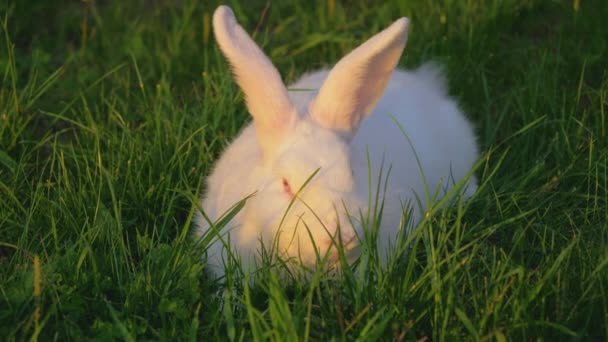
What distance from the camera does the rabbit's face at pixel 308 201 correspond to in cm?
310

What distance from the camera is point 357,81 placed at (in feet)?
11.1

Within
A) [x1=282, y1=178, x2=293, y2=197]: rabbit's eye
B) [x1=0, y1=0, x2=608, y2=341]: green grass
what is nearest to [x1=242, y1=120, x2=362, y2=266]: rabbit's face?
[x1=282, y1=178, x2=293, y2=197]: rabbit's eye

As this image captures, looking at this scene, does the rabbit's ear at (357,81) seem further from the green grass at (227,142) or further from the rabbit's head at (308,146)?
the green grass at (227,142)

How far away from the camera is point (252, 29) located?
18.6ft

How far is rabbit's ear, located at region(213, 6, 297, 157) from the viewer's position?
11.3ft

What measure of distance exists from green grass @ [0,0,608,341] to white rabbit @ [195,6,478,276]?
0.16m

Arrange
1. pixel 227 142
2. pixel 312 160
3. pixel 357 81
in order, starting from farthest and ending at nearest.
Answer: pixel 227 142 → pixel 357 81 → pixel 312 160

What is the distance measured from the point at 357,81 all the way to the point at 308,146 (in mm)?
308

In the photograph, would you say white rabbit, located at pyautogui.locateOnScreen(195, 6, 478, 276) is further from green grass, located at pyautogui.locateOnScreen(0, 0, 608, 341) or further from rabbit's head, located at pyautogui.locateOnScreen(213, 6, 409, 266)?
green grass, located at pyautogui.locateOnScreen(0, 0, 608, 341)

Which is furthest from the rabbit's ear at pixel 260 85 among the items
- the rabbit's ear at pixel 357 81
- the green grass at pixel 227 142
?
the green grass at pixel 227 142

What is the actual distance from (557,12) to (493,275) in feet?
9.69

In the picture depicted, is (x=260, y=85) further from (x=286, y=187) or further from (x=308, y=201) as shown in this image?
(x=308, y=201)

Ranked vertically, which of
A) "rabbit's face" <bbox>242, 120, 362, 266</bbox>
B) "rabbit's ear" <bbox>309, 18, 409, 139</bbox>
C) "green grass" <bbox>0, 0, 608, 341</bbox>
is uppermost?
"rabbit's ear" <bbox>309, 18, 409, 139</bbox>

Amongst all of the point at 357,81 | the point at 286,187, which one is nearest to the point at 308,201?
the point at 286,187
